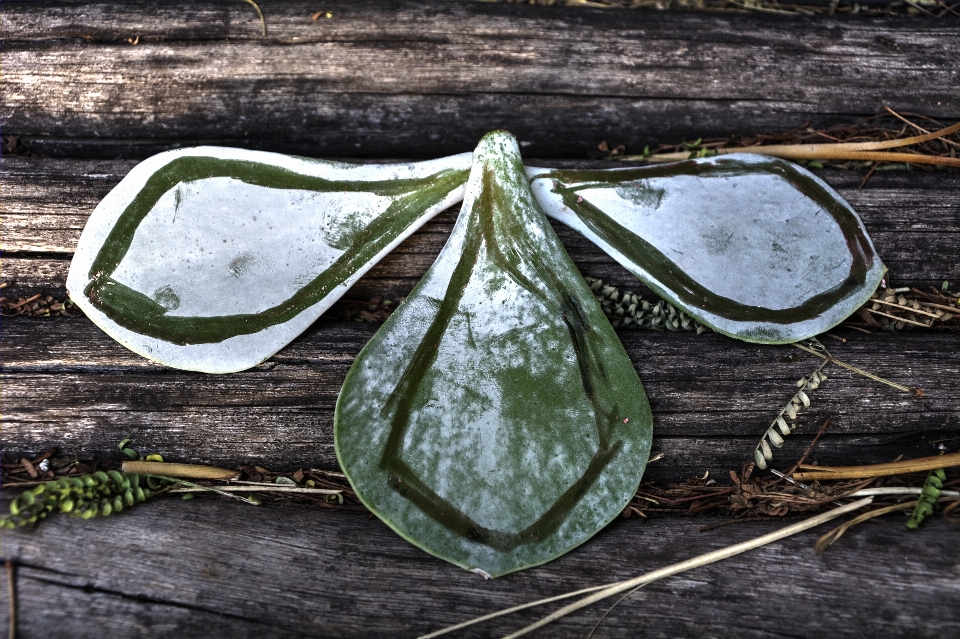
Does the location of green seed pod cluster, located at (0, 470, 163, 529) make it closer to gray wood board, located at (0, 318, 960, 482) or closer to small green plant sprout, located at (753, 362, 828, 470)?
gray wood board, located at (0, 318, 960, 482)

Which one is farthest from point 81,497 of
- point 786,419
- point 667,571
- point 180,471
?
point 786,419

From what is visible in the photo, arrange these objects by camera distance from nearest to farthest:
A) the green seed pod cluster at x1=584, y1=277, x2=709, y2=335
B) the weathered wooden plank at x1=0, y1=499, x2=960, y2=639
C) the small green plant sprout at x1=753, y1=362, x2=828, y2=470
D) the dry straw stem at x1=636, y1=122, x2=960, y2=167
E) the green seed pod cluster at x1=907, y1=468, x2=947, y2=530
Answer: the weathered wooden plank at x1=0, y1=499, x2=960, y2=639, the green seed pod cluster at x1=907, y1=468, x2=947, y2=530, the small green plant sprout at x1=753, y1=362, x2=828, y2=470, the green seed pod cluster at x1=584, y1=277, x2=709, y2=335, the dry straw stem at x1=636, y1=122, x2=960, y2=167

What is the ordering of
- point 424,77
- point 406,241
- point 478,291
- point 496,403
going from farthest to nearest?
point 424,77
point 406,241
point 478,291
point 496,403

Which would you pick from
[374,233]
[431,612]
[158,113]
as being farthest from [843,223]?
[158,113]

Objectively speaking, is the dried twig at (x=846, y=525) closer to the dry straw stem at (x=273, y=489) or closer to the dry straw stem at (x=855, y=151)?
the dry straw stem at (x=855, y=151)

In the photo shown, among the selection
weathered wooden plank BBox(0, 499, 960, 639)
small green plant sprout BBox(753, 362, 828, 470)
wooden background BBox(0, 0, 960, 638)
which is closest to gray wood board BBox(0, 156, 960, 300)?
wooden background BBox(0, 0, 960, 638)

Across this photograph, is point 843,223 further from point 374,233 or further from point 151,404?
point 151,404

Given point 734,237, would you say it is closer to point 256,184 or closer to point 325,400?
point 325,400
